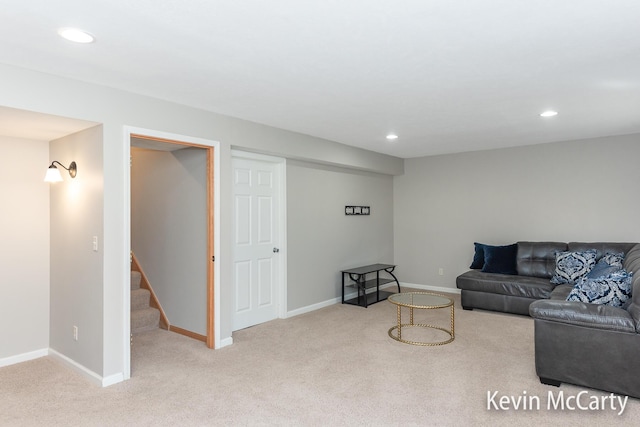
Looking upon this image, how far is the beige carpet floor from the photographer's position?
8.68 ft

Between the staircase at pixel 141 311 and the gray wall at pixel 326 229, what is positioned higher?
the gray wall at pixel 326 229

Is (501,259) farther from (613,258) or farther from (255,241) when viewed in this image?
(255,241)

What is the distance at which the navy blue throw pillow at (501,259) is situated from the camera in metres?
5.66

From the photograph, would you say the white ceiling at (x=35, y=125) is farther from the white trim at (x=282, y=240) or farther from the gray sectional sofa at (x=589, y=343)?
the gray sectional sofa at (x=589, y=343)

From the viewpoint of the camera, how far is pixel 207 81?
3.08 m

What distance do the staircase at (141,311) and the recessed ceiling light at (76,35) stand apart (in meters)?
3.19

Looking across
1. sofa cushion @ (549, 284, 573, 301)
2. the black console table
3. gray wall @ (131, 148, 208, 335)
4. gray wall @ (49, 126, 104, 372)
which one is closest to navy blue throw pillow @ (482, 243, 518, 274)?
sofa cushion @ (549, 284, 573, 301)

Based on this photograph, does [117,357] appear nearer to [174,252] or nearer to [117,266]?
[117,266]

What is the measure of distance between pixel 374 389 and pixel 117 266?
89.6 inches

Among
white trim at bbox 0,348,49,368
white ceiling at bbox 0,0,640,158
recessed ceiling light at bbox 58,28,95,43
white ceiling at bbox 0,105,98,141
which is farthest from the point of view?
white trim at bbox 0,348,49,368

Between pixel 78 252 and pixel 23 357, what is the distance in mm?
1237

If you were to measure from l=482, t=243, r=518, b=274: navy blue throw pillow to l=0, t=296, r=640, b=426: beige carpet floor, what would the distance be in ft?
4.22

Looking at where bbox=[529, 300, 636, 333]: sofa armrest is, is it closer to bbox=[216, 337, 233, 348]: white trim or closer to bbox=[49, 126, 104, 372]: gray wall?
bbox=[216, 337, 233, 348]: white trim
